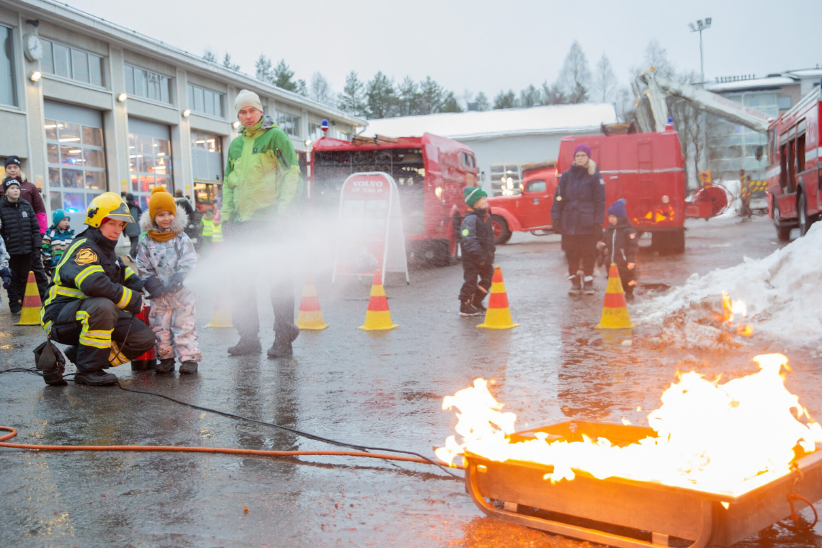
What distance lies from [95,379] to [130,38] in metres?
23.5

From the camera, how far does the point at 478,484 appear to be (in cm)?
314

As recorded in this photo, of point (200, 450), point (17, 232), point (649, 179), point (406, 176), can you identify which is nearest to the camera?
point (200, 450)

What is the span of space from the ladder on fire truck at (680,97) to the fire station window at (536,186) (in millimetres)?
5500

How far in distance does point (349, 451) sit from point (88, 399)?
7.75 feet

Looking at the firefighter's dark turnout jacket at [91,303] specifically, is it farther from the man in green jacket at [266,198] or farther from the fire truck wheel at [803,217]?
the fire truck wheel at [803,217]

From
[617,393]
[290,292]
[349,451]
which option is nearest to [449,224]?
[290,292]

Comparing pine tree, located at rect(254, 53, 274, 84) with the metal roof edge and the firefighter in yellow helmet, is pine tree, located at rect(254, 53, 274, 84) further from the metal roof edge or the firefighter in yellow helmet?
the firefighter in yellow helmet

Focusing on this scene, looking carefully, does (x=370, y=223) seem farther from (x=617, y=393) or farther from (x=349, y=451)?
(x=349, y=451)

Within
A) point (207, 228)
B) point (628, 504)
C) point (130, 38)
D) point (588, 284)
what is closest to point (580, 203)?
point (588, 284)

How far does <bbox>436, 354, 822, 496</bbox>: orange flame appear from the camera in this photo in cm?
273

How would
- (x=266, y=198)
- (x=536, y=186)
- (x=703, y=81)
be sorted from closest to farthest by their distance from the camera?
(x=266, y=198)
(x=536, y=186)
(x=703, y=81)

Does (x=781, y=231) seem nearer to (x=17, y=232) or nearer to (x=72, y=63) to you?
(x=17, y=232)

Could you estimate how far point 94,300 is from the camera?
19.0ft

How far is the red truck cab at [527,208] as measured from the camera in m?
22.4
